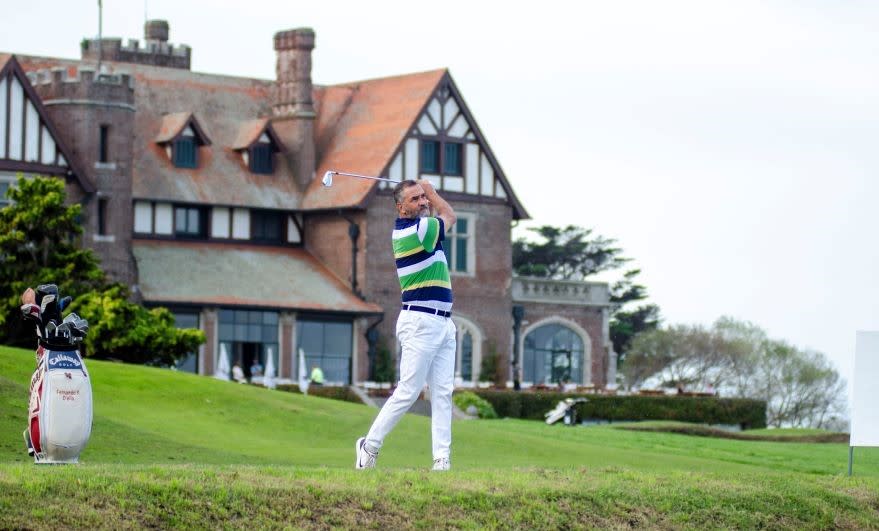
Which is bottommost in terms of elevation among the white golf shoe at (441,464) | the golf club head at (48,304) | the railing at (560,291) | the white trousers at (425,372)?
the white golf shoe at (441,464)

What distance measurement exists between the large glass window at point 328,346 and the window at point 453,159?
576 centimetres

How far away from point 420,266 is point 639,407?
126 ft

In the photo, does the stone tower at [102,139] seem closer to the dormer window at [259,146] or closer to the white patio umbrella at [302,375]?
the white patio umbrella at [302,375]

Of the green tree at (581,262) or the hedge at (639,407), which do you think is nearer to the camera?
the hedge at (639,407)

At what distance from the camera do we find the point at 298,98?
5959cm

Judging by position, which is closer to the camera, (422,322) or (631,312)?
(422,322)

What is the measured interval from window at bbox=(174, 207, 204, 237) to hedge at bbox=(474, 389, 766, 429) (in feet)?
34.0

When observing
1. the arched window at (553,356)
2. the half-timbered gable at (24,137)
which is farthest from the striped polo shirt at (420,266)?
the arched window at (553,356)

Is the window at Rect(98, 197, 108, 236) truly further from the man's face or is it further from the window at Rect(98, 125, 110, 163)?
the man's face

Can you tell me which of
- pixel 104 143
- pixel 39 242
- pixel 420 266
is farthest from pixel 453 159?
pixel 420 266

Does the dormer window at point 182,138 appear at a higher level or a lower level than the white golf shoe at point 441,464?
higher

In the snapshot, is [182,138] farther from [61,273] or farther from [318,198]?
[61,273]

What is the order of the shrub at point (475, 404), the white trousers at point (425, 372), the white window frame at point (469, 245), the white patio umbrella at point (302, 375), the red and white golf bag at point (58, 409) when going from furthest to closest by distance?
the white window frame at point (469, 245) → the white patio umbrella at point (302, 375) → the shrub at point (475, 404) → the red and white golf bag at point (58, 409) → the white trousers at point (425, 372)

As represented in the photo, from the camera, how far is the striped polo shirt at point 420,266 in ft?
55.9
